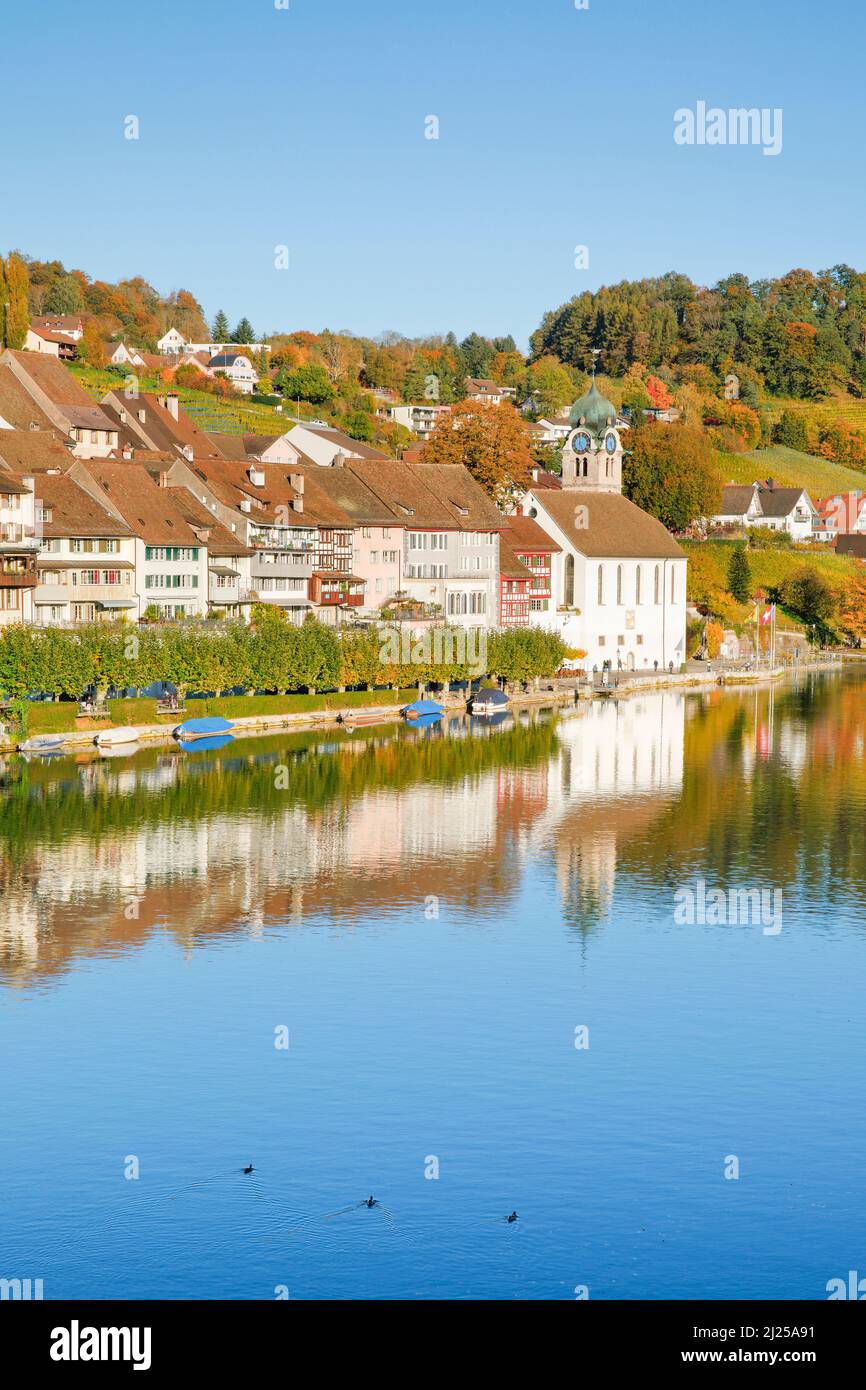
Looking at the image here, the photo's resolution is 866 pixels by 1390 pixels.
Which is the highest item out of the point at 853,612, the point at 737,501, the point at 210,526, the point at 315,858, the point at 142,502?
the point at 737,501

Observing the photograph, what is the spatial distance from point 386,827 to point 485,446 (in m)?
72.8

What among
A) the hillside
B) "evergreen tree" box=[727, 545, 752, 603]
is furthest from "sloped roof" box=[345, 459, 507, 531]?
the hillside

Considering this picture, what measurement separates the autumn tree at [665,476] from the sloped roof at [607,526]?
10352mm

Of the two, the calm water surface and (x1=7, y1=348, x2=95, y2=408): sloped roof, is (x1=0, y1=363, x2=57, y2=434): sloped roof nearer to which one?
(x1=7, y1=348, x2=95, y2=408): sloped roof

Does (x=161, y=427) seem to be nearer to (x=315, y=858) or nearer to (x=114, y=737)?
(x=114, y=737)

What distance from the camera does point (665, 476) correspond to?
154 metres

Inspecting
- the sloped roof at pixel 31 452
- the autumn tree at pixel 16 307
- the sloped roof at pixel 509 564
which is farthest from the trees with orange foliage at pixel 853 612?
the sloped roof at pixel 31 452

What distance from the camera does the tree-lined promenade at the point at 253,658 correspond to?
7750cm

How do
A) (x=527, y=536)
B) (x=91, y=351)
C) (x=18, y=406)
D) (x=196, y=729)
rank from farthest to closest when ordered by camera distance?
(x=91, y=351)
(x=527, y=536)
(x=18, y=406)
(x=196, y=729)

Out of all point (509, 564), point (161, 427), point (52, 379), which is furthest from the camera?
point (161, 427)

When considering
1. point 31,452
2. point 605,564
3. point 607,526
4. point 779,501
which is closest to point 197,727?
point 31,452

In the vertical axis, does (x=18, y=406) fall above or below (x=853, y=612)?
above

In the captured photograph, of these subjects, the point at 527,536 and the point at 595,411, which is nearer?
the point at 527,536
